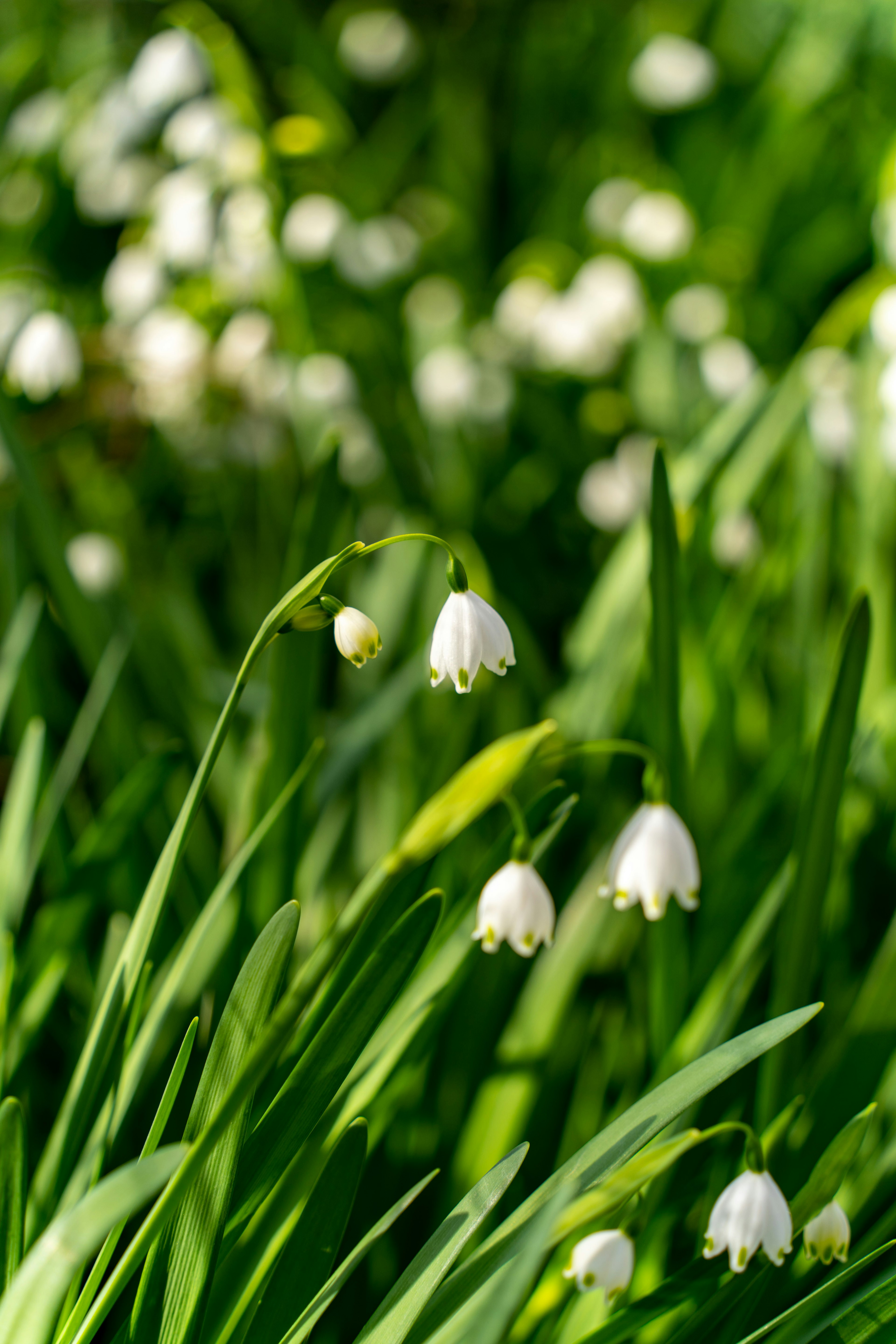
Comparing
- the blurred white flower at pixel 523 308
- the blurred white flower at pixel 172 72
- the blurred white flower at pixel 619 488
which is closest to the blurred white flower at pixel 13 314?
the blurred white flower at pixel 172 72

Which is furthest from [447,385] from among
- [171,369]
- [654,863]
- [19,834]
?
[654,863]

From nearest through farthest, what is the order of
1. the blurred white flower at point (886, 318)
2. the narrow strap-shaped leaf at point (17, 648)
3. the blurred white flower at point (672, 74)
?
1. the narrow strap-shaped leaf at point (17, 648)
2. the blurred white flower at point (886, 318)
3. the blurred white flower at point (672, 74)

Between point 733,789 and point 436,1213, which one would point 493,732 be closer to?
point 733,789

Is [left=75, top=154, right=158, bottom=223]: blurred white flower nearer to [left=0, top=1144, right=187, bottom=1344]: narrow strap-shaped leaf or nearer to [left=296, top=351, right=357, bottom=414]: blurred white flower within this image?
[left=296, top=351, right=357, bottom=414]: blurred white flower

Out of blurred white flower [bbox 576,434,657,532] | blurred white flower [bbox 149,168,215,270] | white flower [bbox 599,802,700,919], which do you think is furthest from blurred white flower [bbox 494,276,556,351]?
white flower [bbox 599,802,700,919]

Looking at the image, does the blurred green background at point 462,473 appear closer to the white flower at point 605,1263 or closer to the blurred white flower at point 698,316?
the blurred white flower at point 698,316

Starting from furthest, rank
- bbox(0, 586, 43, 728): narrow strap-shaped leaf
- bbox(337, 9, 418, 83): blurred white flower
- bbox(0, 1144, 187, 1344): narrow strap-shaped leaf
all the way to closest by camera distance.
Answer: bbox(337, 9, 418, 83): blurred white flower
bbox(0, 586, 43, 728): narrow strap-shaped leaf
bbox(0, 1144, 187, 1344): narrow strap-shaped leaf
